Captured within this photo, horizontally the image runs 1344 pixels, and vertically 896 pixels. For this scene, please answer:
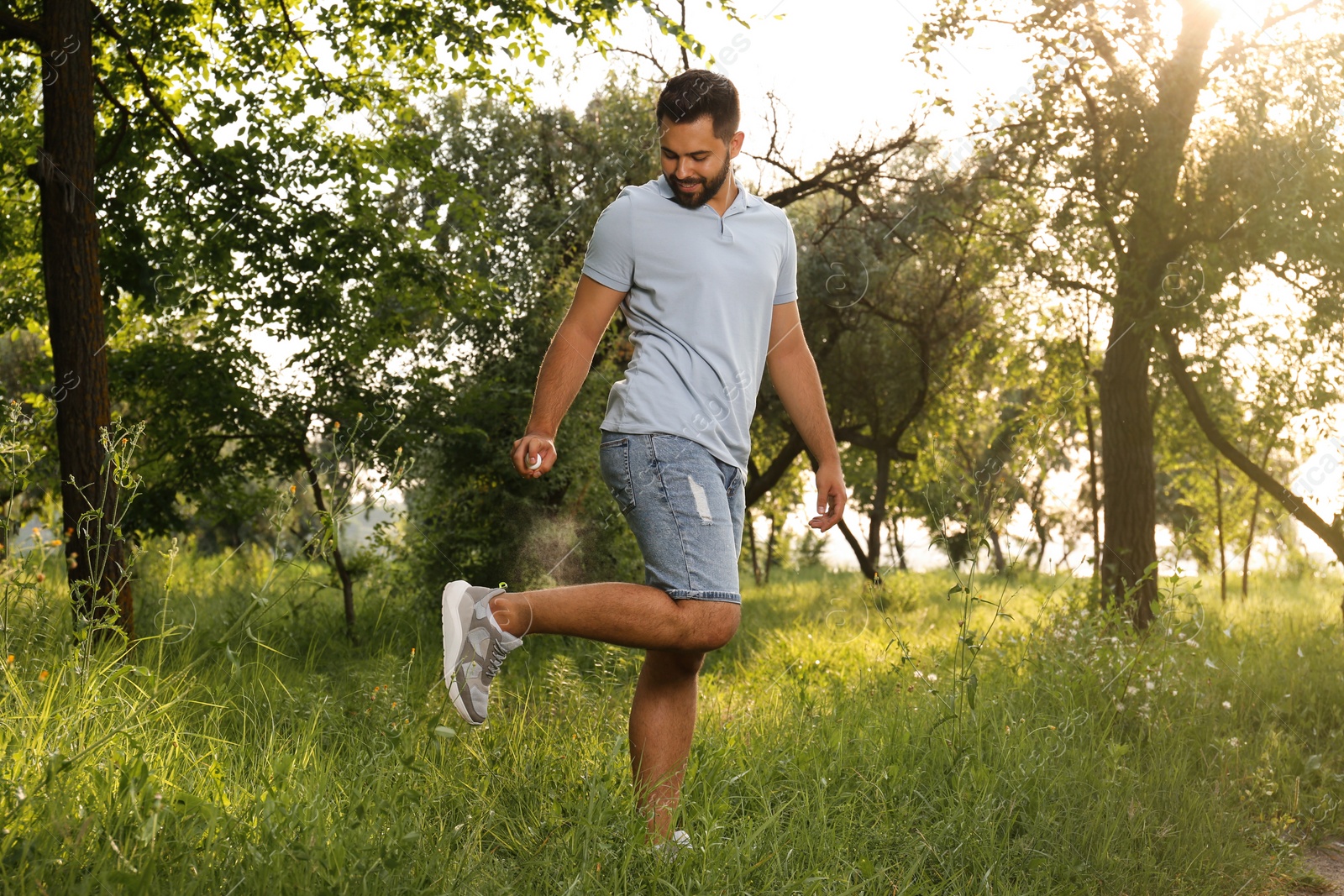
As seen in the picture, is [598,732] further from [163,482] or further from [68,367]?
[163,482]

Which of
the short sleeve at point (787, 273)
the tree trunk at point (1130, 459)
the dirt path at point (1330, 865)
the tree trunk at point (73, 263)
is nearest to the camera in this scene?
the short sleeve at point (787, 273)

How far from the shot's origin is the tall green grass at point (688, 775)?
242cm

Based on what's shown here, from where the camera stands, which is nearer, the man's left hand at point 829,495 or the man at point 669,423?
the man at point 669,423

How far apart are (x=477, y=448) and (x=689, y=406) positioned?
5.21 meters

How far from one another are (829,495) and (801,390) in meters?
0.36

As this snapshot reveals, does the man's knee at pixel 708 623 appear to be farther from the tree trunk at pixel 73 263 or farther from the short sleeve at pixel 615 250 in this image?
the tree trunk at pixel 73 263

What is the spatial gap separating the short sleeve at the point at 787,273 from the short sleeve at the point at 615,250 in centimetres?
51

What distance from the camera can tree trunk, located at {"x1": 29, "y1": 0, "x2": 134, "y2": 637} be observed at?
5.36 m

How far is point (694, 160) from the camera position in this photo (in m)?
3.10

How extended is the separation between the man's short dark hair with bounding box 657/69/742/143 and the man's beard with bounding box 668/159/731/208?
13 centimetres

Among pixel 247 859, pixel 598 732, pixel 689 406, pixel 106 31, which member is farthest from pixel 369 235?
pixel 247 859

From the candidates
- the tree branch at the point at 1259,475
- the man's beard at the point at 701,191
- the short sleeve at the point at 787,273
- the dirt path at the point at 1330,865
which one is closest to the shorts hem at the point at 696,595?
the short sleeve at the point at 787,273

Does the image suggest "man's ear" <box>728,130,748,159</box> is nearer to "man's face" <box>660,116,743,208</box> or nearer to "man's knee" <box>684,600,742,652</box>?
"man's face" <box>660,116,743,208</box>

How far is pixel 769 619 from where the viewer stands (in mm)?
11094
